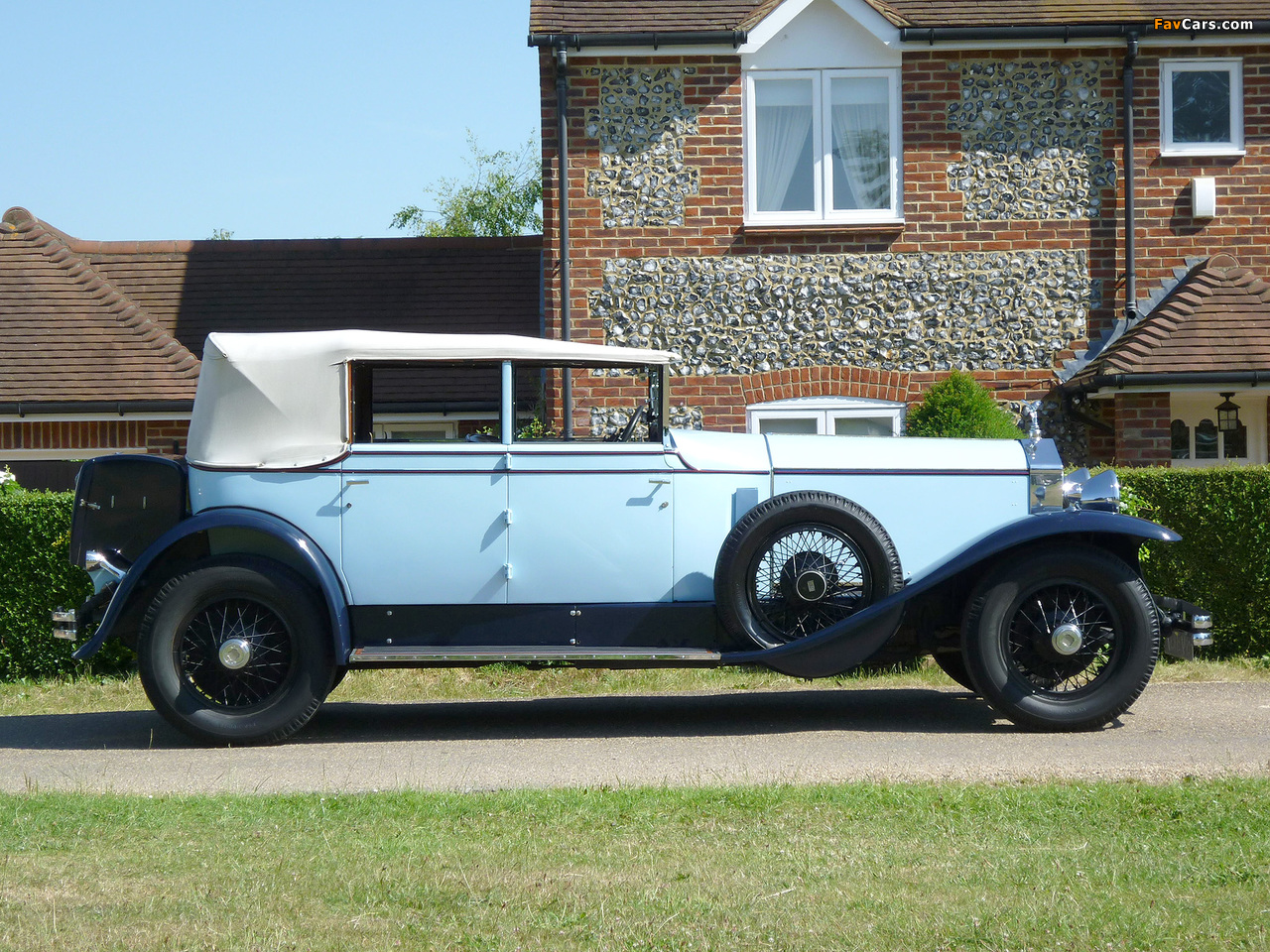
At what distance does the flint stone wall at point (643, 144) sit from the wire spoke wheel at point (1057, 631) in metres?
6.92

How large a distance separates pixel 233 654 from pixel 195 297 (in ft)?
30.7

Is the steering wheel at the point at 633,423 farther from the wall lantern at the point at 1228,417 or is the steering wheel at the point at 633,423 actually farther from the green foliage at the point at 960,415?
the wall lantern at the point at 1228,417

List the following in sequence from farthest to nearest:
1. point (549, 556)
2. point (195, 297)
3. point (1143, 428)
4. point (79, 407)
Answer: point (195, 297)
point (79, 407)
point (1143, 428)
point (549, 556)

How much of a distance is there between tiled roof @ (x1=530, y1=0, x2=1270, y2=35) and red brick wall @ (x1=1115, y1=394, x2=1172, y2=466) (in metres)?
3.70

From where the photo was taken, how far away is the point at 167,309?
48.2 feet

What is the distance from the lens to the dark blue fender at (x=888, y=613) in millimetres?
6402

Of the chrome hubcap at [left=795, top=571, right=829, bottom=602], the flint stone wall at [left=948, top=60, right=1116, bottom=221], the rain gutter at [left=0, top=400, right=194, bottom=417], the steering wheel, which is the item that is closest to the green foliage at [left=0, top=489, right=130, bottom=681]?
the rain gutter at [left=0, top=400, right=194, bottom=417]

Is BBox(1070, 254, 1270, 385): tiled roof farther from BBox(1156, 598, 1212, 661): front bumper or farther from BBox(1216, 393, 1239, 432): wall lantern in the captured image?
BBox(1156, 598, 1212, 661): front bumper

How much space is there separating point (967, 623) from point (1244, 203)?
26.9 ft

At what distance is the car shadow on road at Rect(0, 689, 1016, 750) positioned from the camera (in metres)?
6.89

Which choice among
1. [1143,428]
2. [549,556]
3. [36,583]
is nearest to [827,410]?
[1143,428]

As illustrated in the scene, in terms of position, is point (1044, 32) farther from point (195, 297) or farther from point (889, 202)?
point (195, 297)

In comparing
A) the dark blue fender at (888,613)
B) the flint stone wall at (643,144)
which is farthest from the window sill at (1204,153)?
the dark blue fender at (888,613)

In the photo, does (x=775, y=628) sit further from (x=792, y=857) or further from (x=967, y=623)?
(x=792, y=857)
